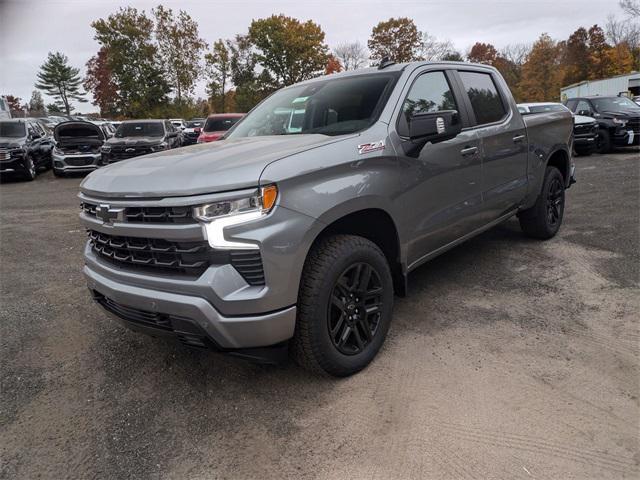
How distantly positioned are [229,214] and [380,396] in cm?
133

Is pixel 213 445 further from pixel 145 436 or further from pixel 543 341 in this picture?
pixel 543 341

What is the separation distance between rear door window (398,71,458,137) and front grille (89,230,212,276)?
5.26ft

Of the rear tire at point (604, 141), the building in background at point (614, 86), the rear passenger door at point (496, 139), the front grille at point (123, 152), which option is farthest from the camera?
the building in background at point (614, 86)

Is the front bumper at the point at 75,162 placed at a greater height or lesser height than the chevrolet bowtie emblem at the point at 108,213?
lesser

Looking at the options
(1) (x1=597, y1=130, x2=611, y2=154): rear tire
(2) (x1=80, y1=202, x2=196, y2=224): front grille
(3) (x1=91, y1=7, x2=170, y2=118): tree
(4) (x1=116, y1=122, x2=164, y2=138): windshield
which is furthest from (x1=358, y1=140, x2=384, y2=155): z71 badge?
(3) (x1=91, y1=7, x2=170, y2=118): tree

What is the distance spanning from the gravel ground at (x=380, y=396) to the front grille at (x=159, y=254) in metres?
0.83

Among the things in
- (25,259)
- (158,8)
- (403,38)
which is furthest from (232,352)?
(403,38)

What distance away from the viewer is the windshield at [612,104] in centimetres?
1398

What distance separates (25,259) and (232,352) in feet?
15.0

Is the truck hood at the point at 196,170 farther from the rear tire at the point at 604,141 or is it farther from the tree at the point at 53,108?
the tree at the point at 53,108

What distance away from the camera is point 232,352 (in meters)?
2.46

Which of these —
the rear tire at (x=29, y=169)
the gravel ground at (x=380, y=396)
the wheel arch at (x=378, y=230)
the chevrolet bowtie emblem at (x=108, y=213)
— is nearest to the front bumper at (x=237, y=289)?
the chevrolet bowtie emblem at (x=108, y=213)

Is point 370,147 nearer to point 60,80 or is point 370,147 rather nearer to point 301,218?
point 301,218

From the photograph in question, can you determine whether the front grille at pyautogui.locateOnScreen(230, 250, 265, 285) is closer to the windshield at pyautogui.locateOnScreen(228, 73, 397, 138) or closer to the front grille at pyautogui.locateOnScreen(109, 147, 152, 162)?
the windshield at pyautogui.locateOnScreen(228, 73, 397, 138)
